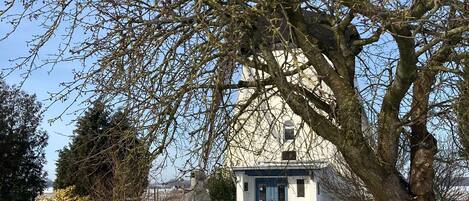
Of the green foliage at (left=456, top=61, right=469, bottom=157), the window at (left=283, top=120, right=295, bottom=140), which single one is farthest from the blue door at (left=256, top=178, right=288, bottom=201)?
the green foliage at (left=456, top=61, right=469, bottom=157)

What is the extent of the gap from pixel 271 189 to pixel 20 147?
14.6m

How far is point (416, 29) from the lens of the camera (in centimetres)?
557

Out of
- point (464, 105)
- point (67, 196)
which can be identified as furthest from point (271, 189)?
point (464, 105)

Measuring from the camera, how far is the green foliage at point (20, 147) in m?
20.4

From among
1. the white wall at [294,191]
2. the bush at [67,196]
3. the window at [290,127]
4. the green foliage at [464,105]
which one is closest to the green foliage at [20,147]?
the bush at [67,196]

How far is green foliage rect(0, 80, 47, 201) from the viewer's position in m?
20.4

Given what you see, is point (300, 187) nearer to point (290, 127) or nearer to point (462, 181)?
point (462, 181)

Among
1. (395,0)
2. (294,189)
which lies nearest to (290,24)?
(395,0)

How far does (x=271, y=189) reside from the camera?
31.5 m

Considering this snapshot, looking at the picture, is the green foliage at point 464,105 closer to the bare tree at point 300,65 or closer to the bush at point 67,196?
the bare tree at point 300,65

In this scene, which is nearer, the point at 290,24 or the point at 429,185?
the point at 290,24

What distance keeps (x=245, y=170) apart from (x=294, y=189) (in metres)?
2.74

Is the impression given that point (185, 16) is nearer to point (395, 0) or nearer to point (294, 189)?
point (395, 0)

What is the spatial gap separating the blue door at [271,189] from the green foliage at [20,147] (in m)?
13.2
